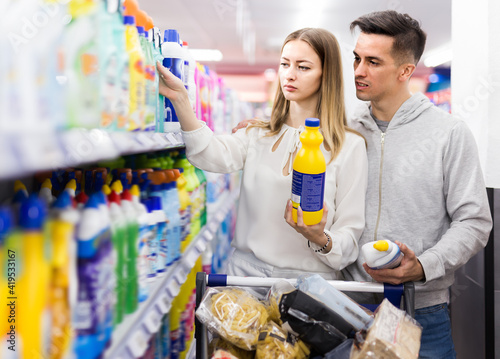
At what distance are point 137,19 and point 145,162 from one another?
577 mm

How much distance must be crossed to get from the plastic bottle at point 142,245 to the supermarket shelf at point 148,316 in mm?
41

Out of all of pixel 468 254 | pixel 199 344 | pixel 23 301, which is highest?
pixel 23 301

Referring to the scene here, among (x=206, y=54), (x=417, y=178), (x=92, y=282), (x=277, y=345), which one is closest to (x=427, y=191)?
(x=417, y=178)

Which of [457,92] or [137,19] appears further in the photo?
[457,92]

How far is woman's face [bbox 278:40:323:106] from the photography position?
5.82ft

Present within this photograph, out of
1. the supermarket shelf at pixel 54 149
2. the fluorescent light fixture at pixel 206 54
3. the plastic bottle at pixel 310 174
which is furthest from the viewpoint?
the fluorescent light fixture at pixel 206 54

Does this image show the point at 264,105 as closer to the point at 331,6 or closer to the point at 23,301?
the point at 331,6

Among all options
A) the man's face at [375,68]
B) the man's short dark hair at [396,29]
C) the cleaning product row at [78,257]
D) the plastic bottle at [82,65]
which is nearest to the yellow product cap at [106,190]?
the cleaning product row at [78,257]

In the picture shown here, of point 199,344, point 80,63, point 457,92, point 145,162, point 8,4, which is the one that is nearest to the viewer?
point 8,4

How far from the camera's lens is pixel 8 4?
68 centimetres

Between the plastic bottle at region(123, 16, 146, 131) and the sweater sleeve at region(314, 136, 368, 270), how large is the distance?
82 centimetres

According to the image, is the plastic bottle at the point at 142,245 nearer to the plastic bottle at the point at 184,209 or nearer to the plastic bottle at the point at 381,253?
the plastic bottle at the point at 184,209

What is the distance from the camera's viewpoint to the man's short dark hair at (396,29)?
5.94 feet

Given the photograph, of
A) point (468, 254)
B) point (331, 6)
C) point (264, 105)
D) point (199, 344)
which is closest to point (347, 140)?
point (468, 254)
